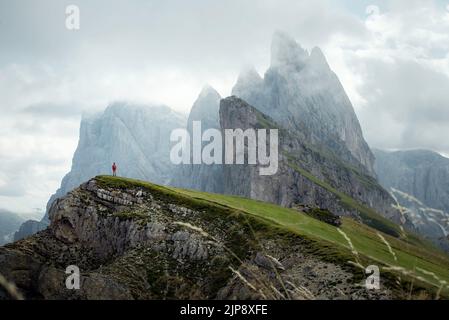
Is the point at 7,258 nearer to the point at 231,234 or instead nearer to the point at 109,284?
the point at 109,284

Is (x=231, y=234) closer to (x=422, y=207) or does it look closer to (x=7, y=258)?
(x=7, y=258)

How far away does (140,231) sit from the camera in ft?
169

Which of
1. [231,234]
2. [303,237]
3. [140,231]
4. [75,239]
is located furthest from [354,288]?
[75,239]

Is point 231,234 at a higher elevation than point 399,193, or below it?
below

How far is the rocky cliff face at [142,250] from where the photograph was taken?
40656 mm

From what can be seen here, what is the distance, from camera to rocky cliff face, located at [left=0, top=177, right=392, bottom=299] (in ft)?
133

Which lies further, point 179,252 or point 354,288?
point 179,252

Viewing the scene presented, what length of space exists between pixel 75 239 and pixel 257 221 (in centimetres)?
2138

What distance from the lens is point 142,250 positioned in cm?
4969
